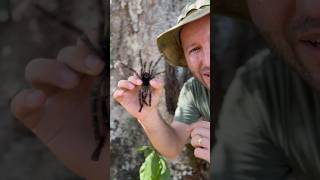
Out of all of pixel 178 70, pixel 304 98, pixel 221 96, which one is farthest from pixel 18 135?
pixel 178 70

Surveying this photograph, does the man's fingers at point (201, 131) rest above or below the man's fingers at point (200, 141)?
above

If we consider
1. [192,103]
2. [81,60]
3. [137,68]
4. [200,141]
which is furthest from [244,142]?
[137,68]

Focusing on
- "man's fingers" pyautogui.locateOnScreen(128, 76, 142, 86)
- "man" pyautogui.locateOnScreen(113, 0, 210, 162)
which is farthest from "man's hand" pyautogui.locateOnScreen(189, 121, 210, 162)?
"man's fingers" pyautogui.locateOnScreen(128, 76, 142, 86)

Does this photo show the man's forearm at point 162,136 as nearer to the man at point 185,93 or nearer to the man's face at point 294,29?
the man at point 185,93

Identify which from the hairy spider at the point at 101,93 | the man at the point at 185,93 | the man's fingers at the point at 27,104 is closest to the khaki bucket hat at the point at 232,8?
the hairy spider at the point at 101,93

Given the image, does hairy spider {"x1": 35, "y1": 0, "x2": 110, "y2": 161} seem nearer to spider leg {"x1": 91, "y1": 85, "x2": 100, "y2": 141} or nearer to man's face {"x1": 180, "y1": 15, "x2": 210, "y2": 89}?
spider leg {"x1": 91, "y1": 85, "x2": 100, "y2": 141}

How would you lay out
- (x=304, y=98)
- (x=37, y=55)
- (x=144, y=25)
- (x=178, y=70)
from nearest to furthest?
(x=304, y=98) → (x=37, y=55) → (x=178, y=70) → (x=144, y=25)

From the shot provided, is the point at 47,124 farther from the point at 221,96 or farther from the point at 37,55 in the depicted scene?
the point at 221,96
